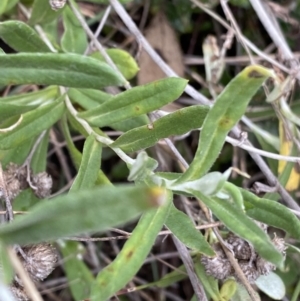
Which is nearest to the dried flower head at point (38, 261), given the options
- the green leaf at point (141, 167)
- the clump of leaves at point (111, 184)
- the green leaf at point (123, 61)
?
the clump of leaves at point (111, 184)

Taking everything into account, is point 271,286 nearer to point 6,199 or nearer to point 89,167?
point 89,167

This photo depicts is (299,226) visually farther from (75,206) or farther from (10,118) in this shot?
(10,118)

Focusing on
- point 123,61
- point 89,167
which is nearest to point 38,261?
point 89,167

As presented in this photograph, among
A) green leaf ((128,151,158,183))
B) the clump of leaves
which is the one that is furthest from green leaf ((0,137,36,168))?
green leaf ((128,151,158,183))

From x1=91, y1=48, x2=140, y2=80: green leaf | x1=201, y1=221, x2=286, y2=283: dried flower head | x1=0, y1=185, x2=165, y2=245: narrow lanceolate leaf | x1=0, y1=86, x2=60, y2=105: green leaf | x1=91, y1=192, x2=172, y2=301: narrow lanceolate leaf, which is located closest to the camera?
x1=0, y1=185, x2=165, y2=245: narrow lanceolate leaf

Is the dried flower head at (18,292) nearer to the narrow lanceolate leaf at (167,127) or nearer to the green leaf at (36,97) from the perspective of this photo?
the narrow lanceolate leaf at (167,127)

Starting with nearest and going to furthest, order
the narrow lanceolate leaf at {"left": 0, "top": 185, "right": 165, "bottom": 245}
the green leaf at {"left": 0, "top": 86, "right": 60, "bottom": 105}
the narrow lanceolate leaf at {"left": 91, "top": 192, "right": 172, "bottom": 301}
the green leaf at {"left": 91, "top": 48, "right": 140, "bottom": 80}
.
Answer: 1. the narrow lanceolate leaf at {"left": 0, "top": 185, "right": 165, "bottom": 245}
2. the narrow lanceolate leaf at {"left": 91, "top": 192, "right": 172, "bottom": 301}
3. the green leaf at {"left": 0, "top": 86, "right": 60, "bottom": 105}
4. the green leaf at {"left": 91, "top": 48, "right": 140, "bottom": 80}

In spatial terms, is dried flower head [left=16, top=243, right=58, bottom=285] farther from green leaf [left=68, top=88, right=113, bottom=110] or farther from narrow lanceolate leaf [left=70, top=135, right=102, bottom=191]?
green leaf [left=68, top=88, right=113, bottom=110]
